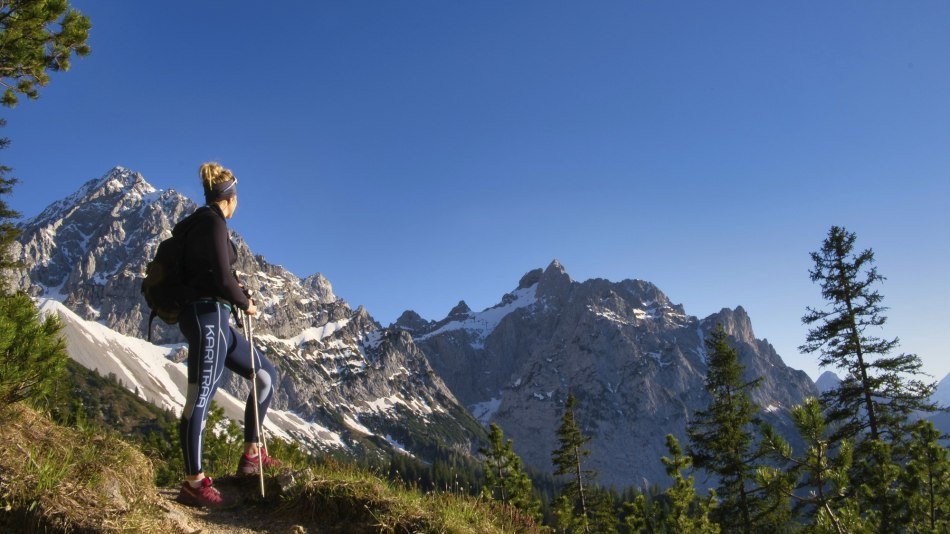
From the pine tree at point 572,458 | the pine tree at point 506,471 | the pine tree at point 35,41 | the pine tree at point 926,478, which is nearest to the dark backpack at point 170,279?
the pine tree at point 35,41

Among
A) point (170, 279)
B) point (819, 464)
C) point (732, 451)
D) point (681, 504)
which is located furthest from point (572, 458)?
point (170, 279)

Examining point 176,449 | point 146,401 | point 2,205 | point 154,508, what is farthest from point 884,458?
point 146,401

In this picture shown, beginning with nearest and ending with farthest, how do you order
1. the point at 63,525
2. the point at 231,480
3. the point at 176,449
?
the point at 63,525 < the point at 231,480 < the point at 176,449

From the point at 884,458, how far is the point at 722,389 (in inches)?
562

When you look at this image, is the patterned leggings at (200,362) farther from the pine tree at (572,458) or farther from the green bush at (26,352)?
the pine tree at (572,458)

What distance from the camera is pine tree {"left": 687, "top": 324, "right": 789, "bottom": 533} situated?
21.5m

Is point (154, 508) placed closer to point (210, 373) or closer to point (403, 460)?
point (210, 373)

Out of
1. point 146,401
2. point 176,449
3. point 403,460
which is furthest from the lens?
point 146,401

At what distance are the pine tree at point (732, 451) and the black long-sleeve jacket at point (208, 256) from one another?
2102 centimetres

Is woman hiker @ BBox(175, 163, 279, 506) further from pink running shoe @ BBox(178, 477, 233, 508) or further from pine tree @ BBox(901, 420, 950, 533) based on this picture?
pine tree @ BBox(901, 420, 950, 533)

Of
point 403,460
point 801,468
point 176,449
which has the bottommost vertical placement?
point 403,460

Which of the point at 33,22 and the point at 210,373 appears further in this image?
the point at 33,22

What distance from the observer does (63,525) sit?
3.80 meters

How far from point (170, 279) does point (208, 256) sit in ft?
1.52
